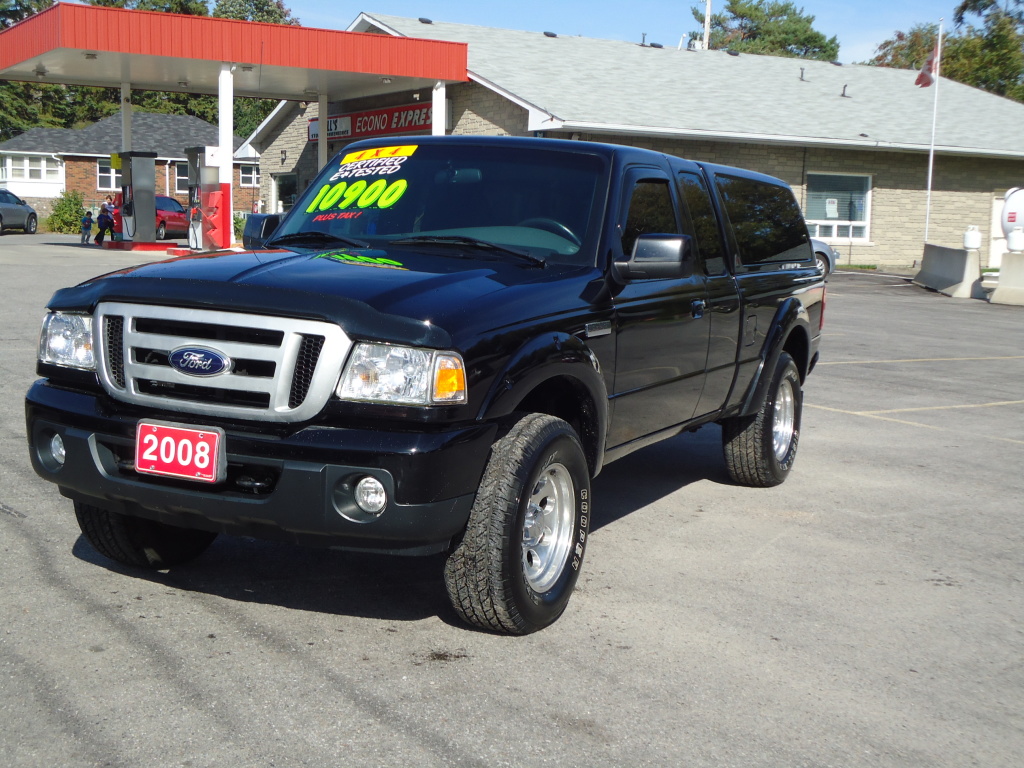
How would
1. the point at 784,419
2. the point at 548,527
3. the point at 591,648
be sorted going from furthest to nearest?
the point at 784,419
the point at 548,527
the point at 591,648

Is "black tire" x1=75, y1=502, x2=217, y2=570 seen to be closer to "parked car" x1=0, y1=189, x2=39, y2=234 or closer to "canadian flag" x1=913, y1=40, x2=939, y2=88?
"canadian flag" x1=913, y1=40, x2=939, y2=88

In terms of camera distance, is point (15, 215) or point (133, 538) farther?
point (15, 215)

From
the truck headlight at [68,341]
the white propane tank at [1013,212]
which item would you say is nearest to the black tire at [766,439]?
the truck headlight at [68,341]

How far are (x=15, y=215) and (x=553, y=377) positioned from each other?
49184 mm

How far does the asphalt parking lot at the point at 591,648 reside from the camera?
3381mm

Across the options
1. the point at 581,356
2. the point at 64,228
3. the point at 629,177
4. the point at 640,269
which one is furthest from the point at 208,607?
the point at 64,228

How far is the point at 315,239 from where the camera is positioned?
17.0 feet

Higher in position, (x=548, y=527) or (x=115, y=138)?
(x=115, y=138)

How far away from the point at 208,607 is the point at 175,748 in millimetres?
1203

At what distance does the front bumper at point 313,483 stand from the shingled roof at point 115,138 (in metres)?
57.1

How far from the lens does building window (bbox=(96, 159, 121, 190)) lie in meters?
59.5

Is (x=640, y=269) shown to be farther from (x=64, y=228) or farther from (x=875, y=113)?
(x=64, y=228)

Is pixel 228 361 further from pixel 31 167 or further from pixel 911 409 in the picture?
pixel 31 167

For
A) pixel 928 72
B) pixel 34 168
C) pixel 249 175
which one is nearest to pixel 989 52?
pixel 928 72
